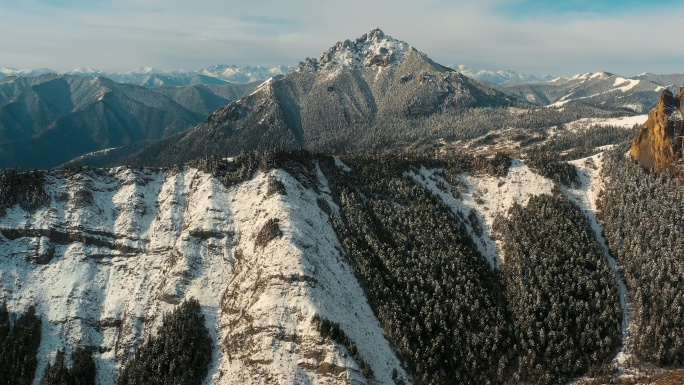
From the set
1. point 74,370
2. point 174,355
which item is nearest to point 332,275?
point 174,355

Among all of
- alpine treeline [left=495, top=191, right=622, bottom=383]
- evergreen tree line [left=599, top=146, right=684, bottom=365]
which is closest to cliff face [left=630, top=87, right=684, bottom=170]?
evergreen tree line [left=599, top=146, right=684, bottom=365]

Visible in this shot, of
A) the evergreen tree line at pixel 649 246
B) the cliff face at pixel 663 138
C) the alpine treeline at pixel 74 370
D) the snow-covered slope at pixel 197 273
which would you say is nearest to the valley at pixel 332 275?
the alpine treeline at pixel 74 370

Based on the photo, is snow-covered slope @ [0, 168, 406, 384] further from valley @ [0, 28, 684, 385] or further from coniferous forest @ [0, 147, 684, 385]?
coniferous forest @ [0, 147, 684, 385]

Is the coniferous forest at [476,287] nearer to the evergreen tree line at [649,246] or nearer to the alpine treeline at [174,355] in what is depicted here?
the alpine treeline at [174,355]

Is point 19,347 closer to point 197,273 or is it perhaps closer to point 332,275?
point 197,273

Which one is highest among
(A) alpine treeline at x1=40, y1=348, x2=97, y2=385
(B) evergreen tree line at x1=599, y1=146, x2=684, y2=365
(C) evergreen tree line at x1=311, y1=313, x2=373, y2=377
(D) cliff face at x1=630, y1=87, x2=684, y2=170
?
(D) cliff face at x1=630, y1=87, x2=684, y2=170
